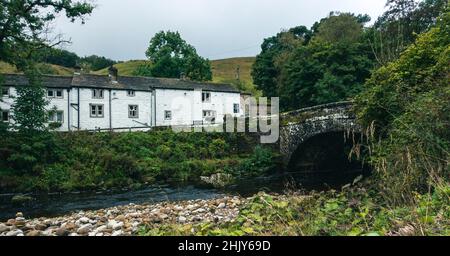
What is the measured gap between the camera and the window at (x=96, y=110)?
35656mm

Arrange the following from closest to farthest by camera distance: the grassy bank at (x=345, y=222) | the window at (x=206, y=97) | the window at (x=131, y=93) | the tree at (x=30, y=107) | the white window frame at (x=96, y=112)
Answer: the grassy bank at (x=345, y=222) < the tree at (x=30, y=107) < the white window frame at (x=96, y=112) < the window at (x=131, y=93) < the window at (x=206, y=97)

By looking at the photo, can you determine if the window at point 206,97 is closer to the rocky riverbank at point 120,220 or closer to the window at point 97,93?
the window at point 97,93

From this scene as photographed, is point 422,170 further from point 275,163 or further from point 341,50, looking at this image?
point 341,50

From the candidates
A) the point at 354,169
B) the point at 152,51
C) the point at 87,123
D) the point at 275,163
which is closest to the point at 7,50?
the point at 87,123

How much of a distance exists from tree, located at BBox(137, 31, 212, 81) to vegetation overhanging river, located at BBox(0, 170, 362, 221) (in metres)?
33.3

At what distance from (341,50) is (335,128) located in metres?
13.5

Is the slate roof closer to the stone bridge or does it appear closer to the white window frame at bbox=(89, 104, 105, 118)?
the white window frame at bbox=(89, 104, 105, 118)

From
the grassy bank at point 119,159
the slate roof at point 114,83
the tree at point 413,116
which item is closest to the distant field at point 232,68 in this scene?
the slate roof at point 114,83

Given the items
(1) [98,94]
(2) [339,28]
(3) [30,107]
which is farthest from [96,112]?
(2) [339,28]

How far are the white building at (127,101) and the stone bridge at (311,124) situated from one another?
1049 centimetres

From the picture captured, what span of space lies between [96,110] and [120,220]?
2575 centimetres

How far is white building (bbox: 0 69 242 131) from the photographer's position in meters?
34.6

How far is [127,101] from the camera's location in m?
37.7

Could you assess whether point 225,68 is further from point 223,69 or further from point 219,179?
point 219,179
